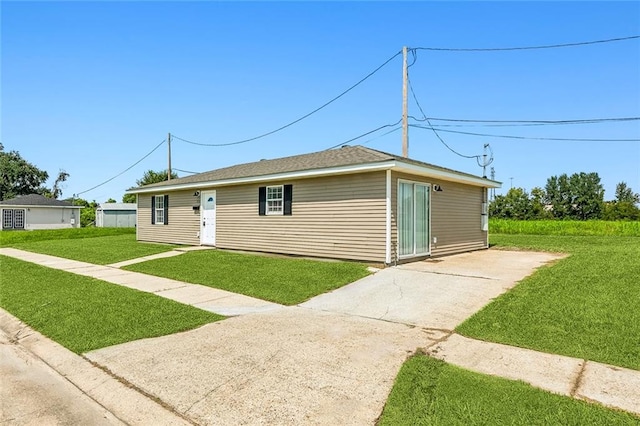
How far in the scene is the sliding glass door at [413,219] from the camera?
10422 mm

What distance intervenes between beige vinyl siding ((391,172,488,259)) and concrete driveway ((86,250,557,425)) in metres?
4.20

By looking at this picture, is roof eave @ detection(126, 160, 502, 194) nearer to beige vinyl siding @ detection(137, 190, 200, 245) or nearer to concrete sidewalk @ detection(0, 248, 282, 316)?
beige vinyl siding @ detection(137, 190, 200, 245)

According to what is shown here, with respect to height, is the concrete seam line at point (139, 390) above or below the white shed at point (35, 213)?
below

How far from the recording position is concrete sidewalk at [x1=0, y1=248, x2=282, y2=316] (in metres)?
6.30

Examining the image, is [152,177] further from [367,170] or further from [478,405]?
[478,405]

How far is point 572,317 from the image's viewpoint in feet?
16.5

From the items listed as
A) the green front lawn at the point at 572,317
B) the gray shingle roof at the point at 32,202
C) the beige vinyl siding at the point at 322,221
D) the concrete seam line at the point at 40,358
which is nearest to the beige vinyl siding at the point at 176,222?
the beige vinyl siding at the point at 322,221

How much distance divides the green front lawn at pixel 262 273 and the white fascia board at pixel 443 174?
288cm

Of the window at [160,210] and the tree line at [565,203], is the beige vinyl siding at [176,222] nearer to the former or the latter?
the window at [160,210]

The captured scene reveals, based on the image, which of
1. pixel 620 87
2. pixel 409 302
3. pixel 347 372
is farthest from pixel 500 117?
pixel 347 372

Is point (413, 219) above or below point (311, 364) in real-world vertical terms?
above

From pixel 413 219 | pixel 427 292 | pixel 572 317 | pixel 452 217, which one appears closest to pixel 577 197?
pixel 452 217

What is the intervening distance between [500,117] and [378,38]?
793cm

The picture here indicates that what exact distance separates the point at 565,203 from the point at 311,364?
6358 cm
